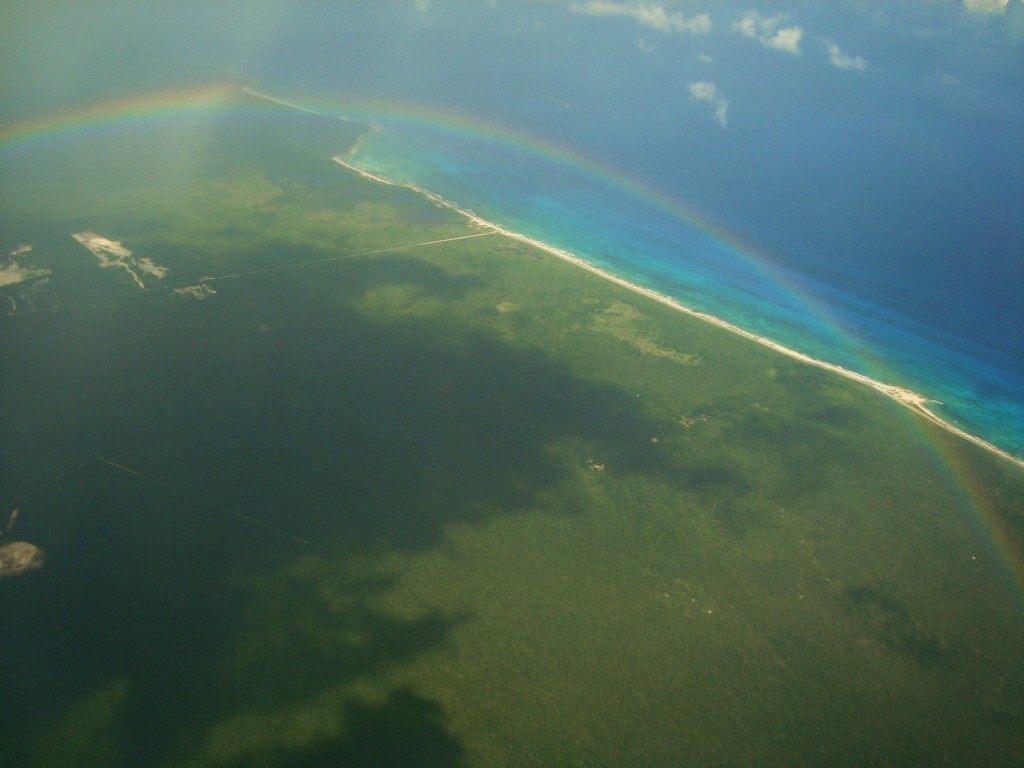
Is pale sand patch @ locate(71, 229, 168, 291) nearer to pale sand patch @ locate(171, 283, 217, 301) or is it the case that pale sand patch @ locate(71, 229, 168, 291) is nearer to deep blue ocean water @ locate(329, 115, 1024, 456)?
pale sand patch @ locate(171, 283, 217, 301)

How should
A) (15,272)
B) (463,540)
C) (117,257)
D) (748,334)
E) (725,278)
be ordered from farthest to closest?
1. (725,278)
2. (748,334)
3. (117,257)
4. (15,272)
5. (463,540)

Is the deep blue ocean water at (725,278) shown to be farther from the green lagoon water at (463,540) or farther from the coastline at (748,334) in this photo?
the green lagoon water at (463,540)

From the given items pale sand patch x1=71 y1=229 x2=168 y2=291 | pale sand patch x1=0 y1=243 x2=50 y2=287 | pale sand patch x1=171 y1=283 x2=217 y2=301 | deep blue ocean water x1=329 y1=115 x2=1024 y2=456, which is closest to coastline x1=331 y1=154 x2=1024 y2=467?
deep blue ocean water x1=329 y1=115 x2=1024 y2=456

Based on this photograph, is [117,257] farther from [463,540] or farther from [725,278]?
[725,278]

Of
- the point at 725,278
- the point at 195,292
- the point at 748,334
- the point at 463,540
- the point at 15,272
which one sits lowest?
the point at 15,272

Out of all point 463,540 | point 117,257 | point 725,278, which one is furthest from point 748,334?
point 117,257

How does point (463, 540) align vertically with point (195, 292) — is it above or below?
above
